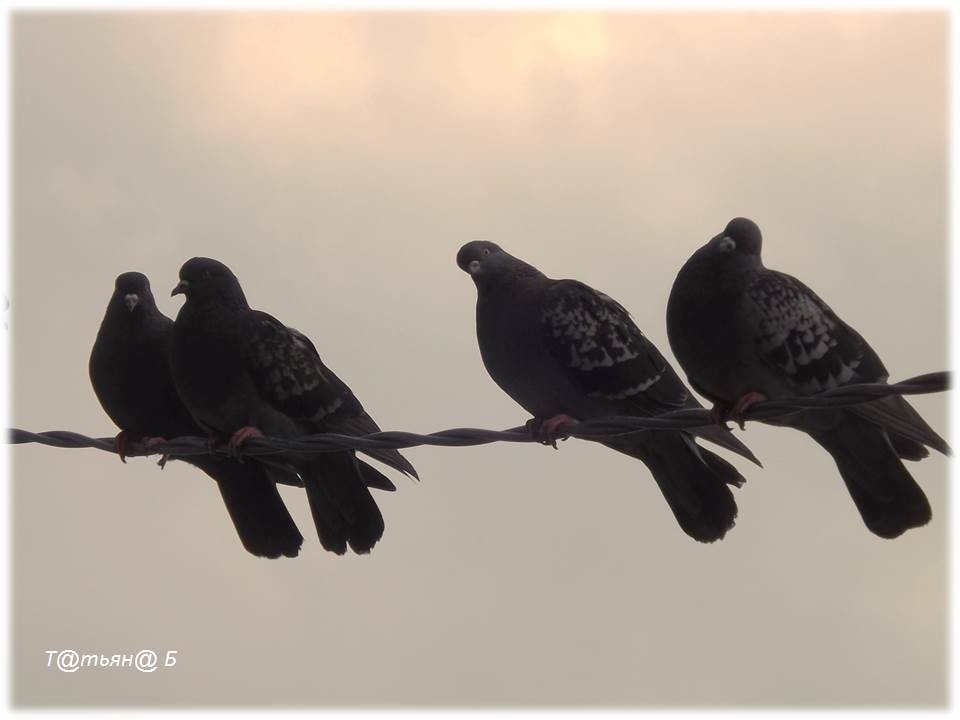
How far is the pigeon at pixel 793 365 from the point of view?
7902 millimetres

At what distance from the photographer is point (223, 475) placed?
957 centimetres

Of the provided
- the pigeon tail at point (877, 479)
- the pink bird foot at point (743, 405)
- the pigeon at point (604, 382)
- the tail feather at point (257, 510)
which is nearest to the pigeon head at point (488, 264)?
the pigeon at point (604, 382)

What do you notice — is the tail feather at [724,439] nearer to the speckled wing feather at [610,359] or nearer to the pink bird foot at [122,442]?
the speckled wing feather at [610,359]

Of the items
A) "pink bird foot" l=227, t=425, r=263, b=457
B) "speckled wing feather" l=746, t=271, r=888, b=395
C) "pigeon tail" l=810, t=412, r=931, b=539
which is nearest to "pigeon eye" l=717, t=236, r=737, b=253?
"speckled wing feather" l=746, t=271, r=888, b=395

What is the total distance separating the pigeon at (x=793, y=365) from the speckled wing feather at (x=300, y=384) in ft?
7.26

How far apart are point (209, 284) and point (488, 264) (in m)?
1.78

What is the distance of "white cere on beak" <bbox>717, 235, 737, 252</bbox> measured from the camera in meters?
8.12

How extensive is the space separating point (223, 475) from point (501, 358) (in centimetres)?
206

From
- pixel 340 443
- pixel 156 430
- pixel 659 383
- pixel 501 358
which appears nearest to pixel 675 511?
pixel 659 383

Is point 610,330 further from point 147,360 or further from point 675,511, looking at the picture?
point 147,360

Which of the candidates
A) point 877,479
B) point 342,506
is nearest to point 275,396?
point 342,506

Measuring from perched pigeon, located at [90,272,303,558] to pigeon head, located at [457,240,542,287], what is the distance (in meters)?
1.89

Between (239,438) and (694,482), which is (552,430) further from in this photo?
(239,438)

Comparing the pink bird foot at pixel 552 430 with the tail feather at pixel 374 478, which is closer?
the pink bird foot at pixel 552 430
